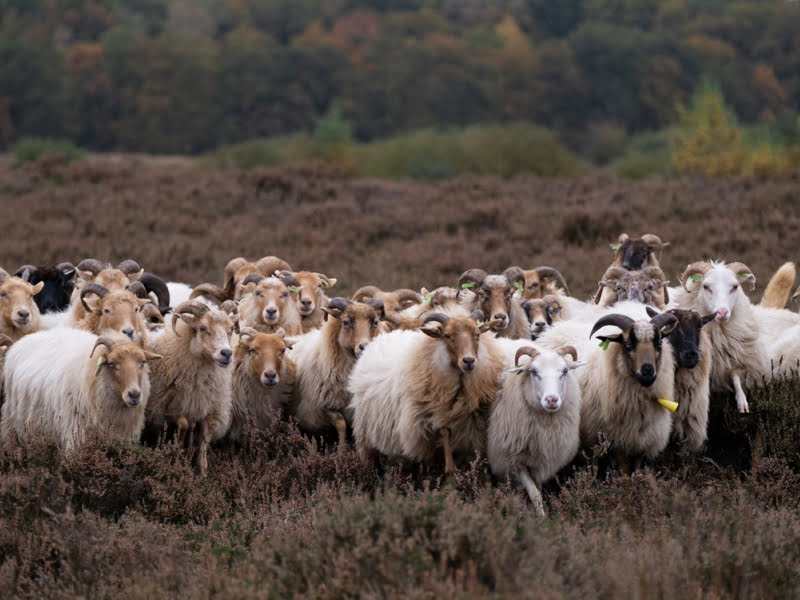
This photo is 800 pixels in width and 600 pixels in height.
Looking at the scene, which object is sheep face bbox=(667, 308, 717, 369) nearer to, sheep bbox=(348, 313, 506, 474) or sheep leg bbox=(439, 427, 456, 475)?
sheep bbox=(348, 313, 506, 474)

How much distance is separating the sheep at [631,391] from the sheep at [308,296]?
4046mm

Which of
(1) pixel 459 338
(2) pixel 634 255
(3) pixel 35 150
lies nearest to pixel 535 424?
(1) pixel 459 338

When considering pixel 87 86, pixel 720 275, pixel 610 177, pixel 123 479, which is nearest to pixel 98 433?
pixel 123 479

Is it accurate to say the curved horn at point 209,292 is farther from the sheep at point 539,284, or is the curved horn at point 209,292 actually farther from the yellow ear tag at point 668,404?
the yellow ear tag at point 668,404

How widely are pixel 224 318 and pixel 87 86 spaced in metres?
48.0

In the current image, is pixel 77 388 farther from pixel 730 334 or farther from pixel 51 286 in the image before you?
pixel 730 334

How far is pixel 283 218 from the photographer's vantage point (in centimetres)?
2356

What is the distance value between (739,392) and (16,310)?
6944 millimetres

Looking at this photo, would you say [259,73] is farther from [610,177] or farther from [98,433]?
[98,433]

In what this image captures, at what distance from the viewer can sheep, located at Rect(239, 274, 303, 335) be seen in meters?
11.0

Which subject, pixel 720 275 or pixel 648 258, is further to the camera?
pixel 648 258

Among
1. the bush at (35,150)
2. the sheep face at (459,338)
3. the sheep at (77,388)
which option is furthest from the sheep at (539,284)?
the bush at (35,150)

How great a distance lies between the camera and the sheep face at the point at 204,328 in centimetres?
903

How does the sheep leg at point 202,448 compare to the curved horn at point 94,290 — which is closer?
the sheep leg at point 202,448
